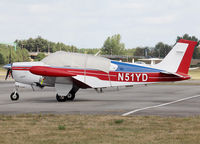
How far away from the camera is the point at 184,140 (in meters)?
7.73

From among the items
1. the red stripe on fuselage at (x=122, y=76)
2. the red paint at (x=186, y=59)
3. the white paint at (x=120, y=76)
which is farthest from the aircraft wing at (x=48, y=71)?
the red paint at (x=186, y=59)

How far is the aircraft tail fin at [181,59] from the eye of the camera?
61.5 ft

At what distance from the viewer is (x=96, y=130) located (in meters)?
8.98

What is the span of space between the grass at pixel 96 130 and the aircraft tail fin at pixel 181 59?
7.80m

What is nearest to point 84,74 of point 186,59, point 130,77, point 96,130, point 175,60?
point 130,77

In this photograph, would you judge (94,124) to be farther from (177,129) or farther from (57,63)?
(57,63)

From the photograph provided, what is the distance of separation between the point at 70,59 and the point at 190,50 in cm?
598

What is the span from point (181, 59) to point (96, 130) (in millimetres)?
10829

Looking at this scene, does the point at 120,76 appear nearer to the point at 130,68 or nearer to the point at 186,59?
the point at 130,68

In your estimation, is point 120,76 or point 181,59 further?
point 181,59

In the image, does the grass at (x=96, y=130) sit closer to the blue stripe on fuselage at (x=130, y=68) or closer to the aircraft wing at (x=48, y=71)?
the aircraft wing at (x=48, y=71)

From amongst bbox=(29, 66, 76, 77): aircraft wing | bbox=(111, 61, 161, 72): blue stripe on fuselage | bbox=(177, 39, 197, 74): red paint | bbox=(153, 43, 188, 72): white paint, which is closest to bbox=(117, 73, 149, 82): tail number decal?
bbox=(111, 61, 161, 72): blue stripe on fuselage

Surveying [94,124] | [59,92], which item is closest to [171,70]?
[59,92]

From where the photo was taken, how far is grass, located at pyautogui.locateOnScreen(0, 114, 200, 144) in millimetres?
7719
